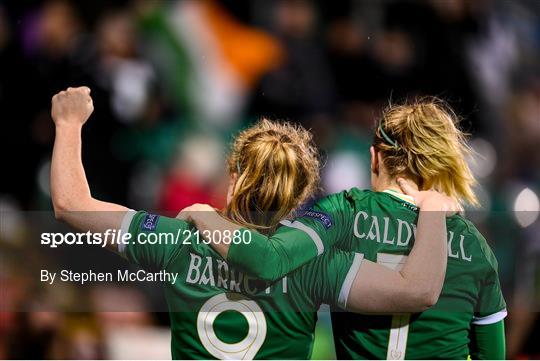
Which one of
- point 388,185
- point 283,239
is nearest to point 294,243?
point 283,239

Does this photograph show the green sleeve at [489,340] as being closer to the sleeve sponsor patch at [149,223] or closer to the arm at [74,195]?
the sleeve sponsor patch at [149,223]

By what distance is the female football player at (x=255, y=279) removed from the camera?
259 cm

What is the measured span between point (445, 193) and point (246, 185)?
0.67 meters

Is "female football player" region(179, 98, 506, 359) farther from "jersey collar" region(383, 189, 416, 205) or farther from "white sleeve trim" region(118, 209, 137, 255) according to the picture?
"white sleeve trim" region(118, 209, 137, 255)

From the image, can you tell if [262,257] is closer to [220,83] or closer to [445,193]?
[445,193]

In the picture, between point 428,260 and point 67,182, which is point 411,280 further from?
point 67,182

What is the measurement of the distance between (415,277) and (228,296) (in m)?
0.60

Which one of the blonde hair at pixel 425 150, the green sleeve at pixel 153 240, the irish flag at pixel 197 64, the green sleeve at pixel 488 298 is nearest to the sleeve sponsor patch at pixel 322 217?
the blonde hair at pixel 425 150

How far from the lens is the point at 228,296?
8.64ft

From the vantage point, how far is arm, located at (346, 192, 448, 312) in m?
2.60

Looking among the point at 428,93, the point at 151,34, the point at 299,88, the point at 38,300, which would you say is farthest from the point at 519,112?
the point at 38,300

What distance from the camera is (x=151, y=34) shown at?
3893 millimetres

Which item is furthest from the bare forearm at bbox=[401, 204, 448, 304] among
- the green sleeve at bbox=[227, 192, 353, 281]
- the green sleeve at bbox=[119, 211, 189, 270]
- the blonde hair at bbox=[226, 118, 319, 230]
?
the green sleeve at bbox=[119, 211, 189, 270]

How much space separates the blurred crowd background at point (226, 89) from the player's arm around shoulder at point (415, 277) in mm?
957
